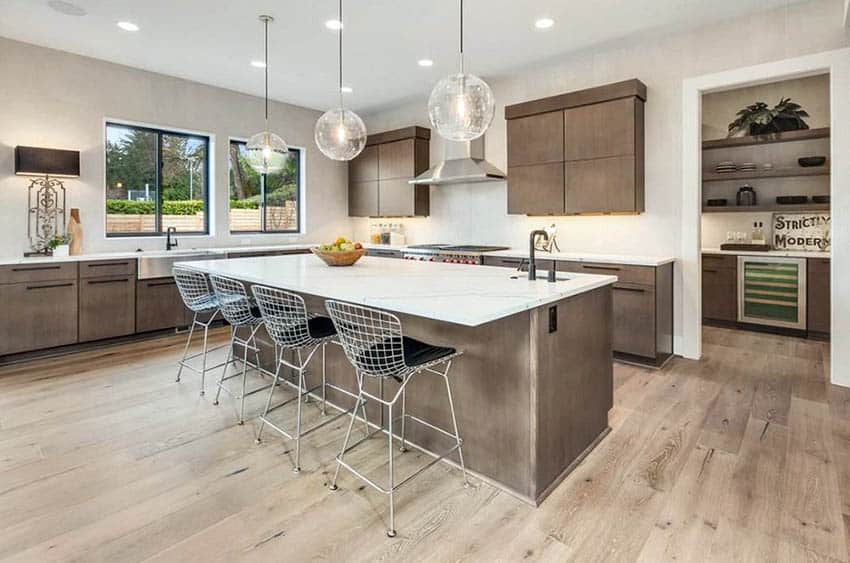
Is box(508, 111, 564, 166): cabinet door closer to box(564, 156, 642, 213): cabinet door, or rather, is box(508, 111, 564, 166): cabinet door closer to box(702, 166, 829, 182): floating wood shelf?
box(564, 156, 642, 213): cabinet door

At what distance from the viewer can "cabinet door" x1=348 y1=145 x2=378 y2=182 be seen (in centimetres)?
681

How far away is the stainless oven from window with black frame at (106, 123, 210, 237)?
255 inches

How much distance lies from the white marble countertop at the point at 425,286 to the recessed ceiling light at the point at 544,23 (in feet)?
7.39

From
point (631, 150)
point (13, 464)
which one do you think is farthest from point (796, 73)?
point (13, 464)

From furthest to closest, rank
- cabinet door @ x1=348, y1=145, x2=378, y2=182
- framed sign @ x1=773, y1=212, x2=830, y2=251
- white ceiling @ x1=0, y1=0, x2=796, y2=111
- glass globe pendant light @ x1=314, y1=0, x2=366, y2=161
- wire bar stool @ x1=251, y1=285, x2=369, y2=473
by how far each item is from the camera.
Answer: cabinet door @ x1=348, y1=145, x2=378, y2=182 → framed sign @ x1=773, y1=212, x2=830, y2=251 → white ceiling @ x1=0, y1=0, x2=796, y2=111 → glass globe pendant light @ x1=314, y1=0, x2=366, y2=161 → wire bar stool @ x1=251, y1=285, x2=369, y2=473

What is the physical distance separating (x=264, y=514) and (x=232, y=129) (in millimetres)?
5224

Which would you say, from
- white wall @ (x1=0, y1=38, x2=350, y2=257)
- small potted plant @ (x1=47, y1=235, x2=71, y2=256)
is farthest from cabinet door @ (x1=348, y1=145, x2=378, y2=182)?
small potted plant @ (x1=47, y1=235, x2=71, y2=256)

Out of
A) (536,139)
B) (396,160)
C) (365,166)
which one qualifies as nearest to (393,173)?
(396,160)

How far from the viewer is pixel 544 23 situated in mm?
Answer: 4035

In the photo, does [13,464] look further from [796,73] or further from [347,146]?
[796,73]

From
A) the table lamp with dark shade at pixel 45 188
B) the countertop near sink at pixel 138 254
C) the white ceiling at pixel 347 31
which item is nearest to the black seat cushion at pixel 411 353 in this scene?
the white ceiling at pixel 347 31

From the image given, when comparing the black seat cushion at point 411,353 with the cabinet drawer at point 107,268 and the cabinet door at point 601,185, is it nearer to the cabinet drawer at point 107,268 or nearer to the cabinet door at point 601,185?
the cabinet door at point 601,185

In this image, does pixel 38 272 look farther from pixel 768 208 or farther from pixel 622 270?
pixel 768 208

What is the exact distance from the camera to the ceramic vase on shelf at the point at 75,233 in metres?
4.74
